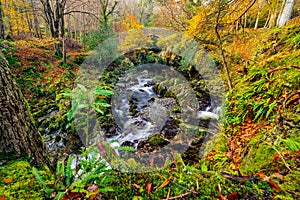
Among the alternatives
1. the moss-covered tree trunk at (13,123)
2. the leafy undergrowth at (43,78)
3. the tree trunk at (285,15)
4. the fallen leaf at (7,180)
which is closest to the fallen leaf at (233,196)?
the fallen leaf at (7,180)

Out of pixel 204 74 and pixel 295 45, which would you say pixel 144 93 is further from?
pixel 295 45

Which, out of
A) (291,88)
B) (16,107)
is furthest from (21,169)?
(291,88)

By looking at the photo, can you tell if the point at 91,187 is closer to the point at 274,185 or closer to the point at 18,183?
the point at 18,183

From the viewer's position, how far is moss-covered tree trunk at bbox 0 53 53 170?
1229 millimetres

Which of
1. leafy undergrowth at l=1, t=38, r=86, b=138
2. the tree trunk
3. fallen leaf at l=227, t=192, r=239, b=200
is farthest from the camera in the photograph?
leafy undergrowth at l=1, t=38, r=86, b=138

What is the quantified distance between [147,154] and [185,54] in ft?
23.7

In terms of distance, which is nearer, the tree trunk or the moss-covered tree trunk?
the moss-covered tree trunk

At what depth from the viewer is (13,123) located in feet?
4.24

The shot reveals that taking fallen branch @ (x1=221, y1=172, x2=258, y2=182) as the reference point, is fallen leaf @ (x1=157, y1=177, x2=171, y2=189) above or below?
below

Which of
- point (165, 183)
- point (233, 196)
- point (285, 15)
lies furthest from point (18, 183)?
point (285, 15)

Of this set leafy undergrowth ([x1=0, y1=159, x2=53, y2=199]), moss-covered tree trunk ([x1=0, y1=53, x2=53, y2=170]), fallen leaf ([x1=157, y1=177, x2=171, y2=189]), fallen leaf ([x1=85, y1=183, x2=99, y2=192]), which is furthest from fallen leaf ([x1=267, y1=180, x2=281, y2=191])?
moss-covered tree trunk ([x1=0, y1=53, x2=53, y2=170])

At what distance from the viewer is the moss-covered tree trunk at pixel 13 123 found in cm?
123

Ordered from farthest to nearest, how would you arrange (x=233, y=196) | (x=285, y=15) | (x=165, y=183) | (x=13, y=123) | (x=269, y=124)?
1. (x=285, y=15)
2. (x=269, y=124)
3. (x=13, y=123)
4. (x=165, y=183)
5. (x=233, y=196)

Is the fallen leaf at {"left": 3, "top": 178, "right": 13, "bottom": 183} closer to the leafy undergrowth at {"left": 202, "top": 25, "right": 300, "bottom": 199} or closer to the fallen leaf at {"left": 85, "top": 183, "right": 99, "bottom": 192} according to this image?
the fallen leaf at {"left": 85, "top": 183, "right": 99, "bottom": 192}
